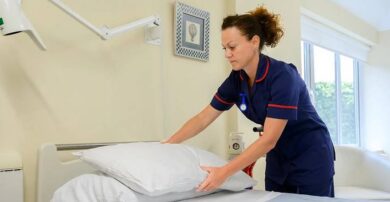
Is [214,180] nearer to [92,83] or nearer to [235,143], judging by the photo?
[92,83]

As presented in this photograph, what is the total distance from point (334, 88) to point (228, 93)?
3.13 m

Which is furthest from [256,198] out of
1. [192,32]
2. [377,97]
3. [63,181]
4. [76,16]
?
[377,97]

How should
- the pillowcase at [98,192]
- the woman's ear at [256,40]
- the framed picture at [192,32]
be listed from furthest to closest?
the framed picture at [192,32] < the woman's ear at [256,40] < the pillowcase at [98,192]

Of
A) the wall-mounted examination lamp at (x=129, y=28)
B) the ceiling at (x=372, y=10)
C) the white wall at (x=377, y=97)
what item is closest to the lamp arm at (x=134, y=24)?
the wall-mounted examination lamp at (x=129, y=28)

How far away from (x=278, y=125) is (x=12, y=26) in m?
0.93

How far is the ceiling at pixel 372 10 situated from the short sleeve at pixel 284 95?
2915 millimetres

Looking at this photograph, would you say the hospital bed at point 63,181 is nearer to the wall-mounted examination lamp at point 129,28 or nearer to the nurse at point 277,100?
the nurse at point 277,100

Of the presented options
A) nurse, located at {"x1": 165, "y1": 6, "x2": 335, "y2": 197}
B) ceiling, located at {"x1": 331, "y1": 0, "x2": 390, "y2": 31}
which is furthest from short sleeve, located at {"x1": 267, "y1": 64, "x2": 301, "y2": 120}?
ceiling, located at {"x1": 331, "y1": 0, "x2": 390, "y2": 31}

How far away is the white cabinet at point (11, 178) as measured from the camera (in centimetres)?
130

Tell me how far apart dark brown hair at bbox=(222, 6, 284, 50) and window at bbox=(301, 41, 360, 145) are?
234cm

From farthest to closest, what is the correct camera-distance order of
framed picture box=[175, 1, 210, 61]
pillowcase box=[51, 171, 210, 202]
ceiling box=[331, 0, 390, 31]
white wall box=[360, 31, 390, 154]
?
white wall box=[360, 31, 390, 154], ceiling box=[331, 0, 390, 31], framed picture box=[175, 1, 210, 61], pillowcase box=[51, 171, 210, 202]

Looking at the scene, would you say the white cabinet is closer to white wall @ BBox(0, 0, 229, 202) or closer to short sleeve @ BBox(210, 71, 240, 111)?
white wall @ BBox(0, 0, 229, 202)

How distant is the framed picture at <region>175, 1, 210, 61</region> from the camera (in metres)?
2.14

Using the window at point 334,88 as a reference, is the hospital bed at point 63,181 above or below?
below
